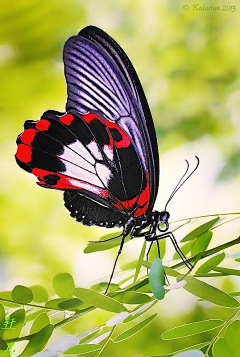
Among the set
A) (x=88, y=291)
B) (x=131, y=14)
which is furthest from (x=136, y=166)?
(x=131, y=14)

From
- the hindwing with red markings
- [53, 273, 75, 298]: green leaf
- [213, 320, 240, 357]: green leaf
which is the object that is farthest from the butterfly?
[213, 320, 240, 357]: green leaf

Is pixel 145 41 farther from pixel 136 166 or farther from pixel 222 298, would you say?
pixel 222 298

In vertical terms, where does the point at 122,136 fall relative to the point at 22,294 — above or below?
above

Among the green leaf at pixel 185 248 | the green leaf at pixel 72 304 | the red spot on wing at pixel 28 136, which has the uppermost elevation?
the red spot on wing at pixel 28 136

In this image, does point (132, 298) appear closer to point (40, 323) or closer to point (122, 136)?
point (40, 323)

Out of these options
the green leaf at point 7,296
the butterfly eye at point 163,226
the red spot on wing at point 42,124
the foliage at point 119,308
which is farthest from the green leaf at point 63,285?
the red spot on wing at point 42,124

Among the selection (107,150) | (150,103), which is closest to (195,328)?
(107,150)

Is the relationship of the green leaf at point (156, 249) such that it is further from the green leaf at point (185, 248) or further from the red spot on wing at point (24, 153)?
the red spot on wing at point (24, 153)
